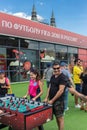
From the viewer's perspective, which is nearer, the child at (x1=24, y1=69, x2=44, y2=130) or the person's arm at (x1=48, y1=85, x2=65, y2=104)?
the person's arm at (x1=48, y1=85, x2=65, y2=104)

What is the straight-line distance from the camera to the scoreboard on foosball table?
4078 millimetres

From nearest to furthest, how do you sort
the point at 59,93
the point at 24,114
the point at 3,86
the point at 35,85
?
the point at 24,114, the point at 59,93, the point at 35,85, the point at 3,86

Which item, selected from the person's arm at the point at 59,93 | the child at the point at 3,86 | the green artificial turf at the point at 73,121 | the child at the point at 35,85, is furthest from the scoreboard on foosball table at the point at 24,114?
the green artificial turf at the point at 73,121

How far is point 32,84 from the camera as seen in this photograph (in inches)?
237

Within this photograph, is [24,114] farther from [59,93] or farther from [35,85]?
[35,85]

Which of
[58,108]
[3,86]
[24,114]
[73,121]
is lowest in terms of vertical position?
[73,121]

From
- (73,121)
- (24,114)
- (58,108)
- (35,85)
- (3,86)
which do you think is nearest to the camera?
(24,114)

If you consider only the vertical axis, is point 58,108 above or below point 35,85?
below

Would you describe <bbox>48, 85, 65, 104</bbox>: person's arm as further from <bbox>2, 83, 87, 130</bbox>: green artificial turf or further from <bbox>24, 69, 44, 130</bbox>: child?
<bbox>2, 83, 87, 130</bbox>: green artificial turf

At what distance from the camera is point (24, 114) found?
159 inches

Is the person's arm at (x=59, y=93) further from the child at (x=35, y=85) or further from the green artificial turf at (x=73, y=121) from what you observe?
the green artificial turf at (x=73, y=121)

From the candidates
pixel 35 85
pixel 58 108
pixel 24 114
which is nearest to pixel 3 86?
pixel 35 85

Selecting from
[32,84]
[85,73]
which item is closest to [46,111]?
[32,84]

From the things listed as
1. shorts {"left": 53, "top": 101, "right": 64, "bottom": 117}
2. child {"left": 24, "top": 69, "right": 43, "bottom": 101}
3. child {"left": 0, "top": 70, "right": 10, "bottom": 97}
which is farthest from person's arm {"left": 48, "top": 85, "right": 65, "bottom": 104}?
child {"left": 0, "top": 70, "right": 10, "bottom": 97}
